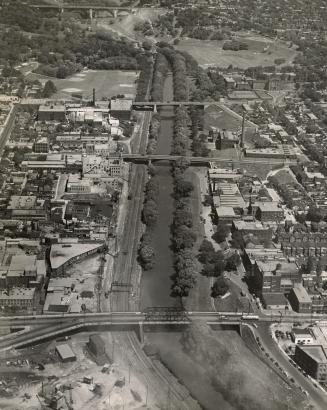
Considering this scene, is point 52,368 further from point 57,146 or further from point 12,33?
point 12,33

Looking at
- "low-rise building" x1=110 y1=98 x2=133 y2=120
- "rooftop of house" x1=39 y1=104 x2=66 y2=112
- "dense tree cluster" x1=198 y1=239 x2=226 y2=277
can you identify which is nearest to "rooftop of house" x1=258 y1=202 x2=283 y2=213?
"dense tree cluster" x1=198 y1=239 x2=226 y2=277

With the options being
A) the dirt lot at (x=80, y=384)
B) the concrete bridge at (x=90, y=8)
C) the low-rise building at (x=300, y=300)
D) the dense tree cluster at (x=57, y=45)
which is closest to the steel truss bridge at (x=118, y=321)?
the low-rise building at (x=300, y=300)

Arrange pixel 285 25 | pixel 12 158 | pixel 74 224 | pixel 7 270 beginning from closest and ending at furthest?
pixel 7 270
pixel 74 224
pixel 12 158
pixel 285 25

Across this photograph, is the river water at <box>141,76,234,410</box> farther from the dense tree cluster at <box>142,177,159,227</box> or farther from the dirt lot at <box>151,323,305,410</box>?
the dense tree cluster at <box>142,177,159,227</box>

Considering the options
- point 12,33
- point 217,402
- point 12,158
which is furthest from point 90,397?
point 12,33

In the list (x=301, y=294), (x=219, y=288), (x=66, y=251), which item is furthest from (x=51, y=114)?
(x=301, y=294)
